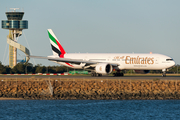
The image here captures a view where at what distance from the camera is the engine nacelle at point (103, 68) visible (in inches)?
2242

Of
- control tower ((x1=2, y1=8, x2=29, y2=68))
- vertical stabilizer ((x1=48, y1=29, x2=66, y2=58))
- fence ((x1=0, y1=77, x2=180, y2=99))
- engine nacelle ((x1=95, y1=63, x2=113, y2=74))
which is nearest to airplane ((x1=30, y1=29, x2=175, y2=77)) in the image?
engine nacelle ((x1=95, y1=63, x2=113, y2=74))

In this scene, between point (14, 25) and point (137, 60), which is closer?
point (137, 60)

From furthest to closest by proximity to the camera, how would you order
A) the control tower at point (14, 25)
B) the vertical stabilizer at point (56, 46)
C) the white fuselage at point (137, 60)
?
the control tower at point (14, 25) → the vertical stabilizer at point (56, 46) → the white fuselage at point (137, 60)

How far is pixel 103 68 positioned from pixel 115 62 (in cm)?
387

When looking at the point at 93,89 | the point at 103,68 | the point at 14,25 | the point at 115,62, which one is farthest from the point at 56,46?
the point at 14,25

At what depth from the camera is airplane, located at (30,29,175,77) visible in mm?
56906

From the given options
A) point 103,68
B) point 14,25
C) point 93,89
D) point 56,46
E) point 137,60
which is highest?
point 14,25

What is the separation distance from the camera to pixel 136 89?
44.0 m

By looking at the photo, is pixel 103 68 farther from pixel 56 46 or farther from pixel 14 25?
pixel 14 25

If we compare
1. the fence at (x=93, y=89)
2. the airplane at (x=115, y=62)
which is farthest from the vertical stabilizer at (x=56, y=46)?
the fence at (x=93, y=89)

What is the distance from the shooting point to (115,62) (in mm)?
60000

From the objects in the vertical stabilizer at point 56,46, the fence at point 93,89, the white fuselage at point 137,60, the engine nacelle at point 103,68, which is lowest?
the fence at point 93,89

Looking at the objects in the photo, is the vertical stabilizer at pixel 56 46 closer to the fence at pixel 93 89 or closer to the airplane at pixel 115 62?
the airplane at pixel 115 62

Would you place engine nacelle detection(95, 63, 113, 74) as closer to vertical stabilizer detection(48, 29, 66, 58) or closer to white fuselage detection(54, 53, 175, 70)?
white fuselage detection(54, 53, 175, 70)
